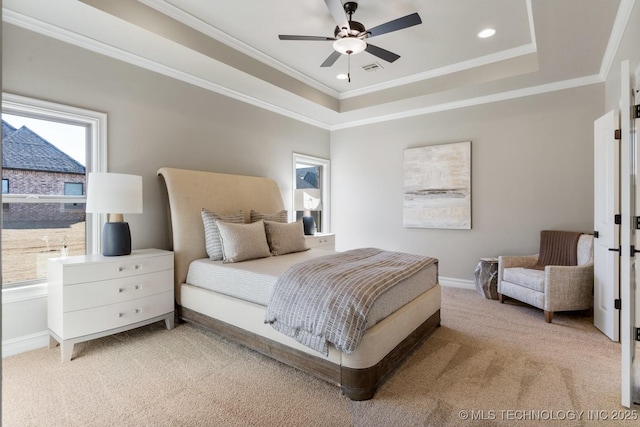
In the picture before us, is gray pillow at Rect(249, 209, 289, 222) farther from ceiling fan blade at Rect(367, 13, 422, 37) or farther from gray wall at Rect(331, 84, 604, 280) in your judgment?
ceiling fan blade at Rect(367, 13, 422, 37)

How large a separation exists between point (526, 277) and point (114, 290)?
4.15 meters

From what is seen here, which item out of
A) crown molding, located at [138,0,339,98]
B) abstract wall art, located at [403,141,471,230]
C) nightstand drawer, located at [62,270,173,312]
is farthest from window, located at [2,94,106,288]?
abstract wall art, located at [403,141,471,230]

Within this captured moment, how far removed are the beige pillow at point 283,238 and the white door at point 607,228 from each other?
292 centimetres

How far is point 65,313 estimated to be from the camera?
2.73 meters

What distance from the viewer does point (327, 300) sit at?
2.31 meters

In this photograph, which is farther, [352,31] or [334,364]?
[352,31]

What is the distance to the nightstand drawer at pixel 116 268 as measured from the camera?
2.77 m

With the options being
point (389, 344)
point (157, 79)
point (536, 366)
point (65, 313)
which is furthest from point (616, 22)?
point (65, 313)

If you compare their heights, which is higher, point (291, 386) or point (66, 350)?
point (66, 350)

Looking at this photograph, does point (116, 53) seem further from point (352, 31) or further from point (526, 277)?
point (526, 277)

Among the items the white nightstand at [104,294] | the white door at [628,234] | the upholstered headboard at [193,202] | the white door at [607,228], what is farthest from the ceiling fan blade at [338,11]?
the white nightstand at [104,294]

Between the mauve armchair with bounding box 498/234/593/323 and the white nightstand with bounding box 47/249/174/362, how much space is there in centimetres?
379

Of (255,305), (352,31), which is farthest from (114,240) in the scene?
(352,31)

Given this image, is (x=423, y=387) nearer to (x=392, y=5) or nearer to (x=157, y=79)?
(x=392, y=5)
